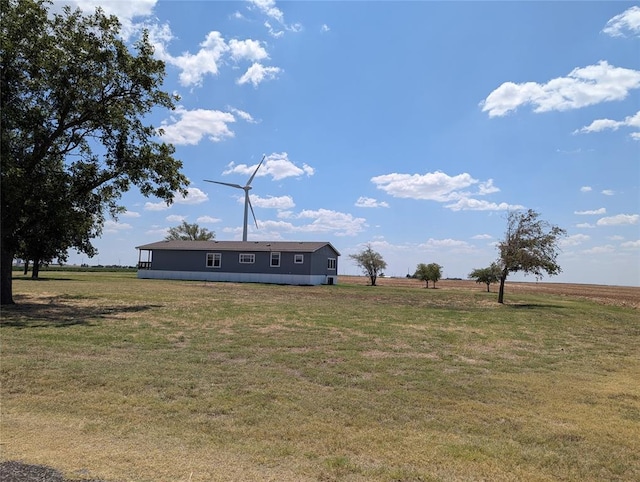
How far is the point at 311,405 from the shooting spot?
18.7ft

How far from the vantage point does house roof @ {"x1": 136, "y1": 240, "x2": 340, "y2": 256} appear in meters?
44.0

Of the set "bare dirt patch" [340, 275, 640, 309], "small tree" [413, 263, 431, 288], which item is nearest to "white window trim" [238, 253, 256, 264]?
"bare dirt patch" [340, 275, 640, 309]

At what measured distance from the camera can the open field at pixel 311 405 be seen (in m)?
4.05

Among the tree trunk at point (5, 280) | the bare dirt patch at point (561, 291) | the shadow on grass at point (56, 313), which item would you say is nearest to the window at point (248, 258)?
the bare dirt patch at point (561, 291)

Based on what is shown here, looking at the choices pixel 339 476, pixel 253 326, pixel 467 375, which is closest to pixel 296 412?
pixel 339 476

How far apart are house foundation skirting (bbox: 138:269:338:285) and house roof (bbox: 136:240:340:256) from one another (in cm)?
241

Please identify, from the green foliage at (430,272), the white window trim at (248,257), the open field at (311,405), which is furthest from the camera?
the green foliage at (430,272)

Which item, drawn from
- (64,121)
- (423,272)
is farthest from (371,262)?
(64,121)

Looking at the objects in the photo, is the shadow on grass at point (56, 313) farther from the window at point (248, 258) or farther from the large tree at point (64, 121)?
the window at point (248, 258)

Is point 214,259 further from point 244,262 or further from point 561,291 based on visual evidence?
point 561,291

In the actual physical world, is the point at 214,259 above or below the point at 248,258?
below

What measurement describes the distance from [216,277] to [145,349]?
36572 millimetres

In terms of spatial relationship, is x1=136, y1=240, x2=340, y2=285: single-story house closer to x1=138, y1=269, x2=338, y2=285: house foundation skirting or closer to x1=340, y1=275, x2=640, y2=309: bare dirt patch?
x1=138, y1=269, x2=338, y2=285: house foundation skirting

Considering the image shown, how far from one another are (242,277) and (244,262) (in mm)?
1521
